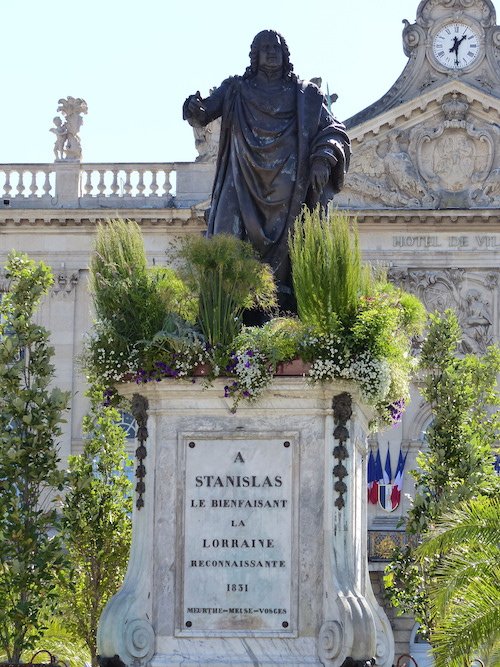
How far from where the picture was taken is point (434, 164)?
45531 millimetres

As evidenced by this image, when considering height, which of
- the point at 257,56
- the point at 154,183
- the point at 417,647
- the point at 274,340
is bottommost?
the point at 417,647

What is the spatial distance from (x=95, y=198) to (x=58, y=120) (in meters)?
1.95

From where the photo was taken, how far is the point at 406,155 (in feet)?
149

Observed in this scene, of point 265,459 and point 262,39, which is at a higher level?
point 262,39

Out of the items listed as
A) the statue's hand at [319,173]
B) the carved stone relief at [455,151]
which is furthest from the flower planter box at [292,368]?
the carved stone relief at [455,151]

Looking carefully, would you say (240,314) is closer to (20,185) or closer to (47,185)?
(47,185)

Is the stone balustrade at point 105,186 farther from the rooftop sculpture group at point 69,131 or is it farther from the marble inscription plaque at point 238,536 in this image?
the marble inscription plaque at point 238,536

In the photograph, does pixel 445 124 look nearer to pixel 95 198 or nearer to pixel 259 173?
pixel 95 198

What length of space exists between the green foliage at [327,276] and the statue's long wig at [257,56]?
1.55 m

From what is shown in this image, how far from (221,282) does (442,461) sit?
A: 315 inches

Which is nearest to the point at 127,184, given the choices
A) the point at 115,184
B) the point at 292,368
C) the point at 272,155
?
the point at 115,184

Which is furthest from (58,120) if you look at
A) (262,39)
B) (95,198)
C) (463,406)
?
(262,39)

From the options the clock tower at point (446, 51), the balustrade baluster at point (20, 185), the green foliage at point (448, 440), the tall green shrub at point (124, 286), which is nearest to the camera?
the tall green shrub at point (124, 286)

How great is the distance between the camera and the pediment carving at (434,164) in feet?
148
